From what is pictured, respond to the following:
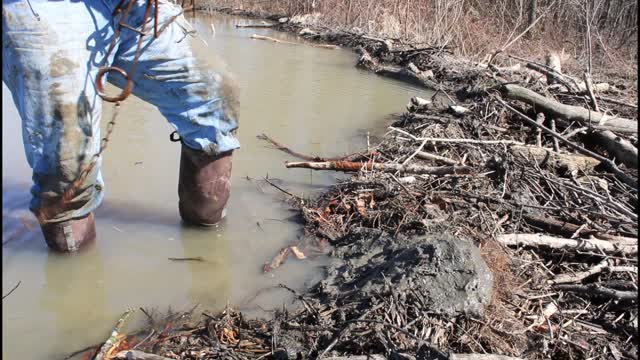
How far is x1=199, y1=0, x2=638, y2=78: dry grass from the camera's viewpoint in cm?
1089

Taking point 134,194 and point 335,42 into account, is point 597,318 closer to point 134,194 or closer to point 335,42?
point 134,194

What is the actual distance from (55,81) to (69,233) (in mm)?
880

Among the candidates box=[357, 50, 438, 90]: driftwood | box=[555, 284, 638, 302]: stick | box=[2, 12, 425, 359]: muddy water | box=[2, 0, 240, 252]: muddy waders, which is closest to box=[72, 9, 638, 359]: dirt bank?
box=[555, 284, 638, 302]: stick

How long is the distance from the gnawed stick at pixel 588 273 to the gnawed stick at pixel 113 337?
80.4 inches

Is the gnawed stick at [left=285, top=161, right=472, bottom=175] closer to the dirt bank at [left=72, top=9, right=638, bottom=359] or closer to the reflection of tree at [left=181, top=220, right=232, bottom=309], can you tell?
the dirt bank at [left=72, top=9, right=638, bottom=359]

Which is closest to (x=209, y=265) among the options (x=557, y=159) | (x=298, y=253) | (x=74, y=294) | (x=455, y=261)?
(x=298, y=253)

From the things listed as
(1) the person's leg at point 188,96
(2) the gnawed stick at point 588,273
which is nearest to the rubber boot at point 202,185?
(1) the person's leg at point 188,96

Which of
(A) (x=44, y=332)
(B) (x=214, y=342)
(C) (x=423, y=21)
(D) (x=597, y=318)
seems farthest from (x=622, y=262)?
(C) (x=423, y=21)

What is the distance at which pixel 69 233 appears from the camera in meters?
2.77

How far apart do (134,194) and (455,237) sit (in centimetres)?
221

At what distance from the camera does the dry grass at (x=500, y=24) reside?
10.9m

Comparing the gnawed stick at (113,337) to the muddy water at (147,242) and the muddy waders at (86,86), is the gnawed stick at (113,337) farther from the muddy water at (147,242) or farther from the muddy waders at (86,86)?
the muddy waders at (86,86)

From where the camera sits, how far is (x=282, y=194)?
380 cm

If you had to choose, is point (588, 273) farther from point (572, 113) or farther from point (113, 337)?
point (572, 113)
